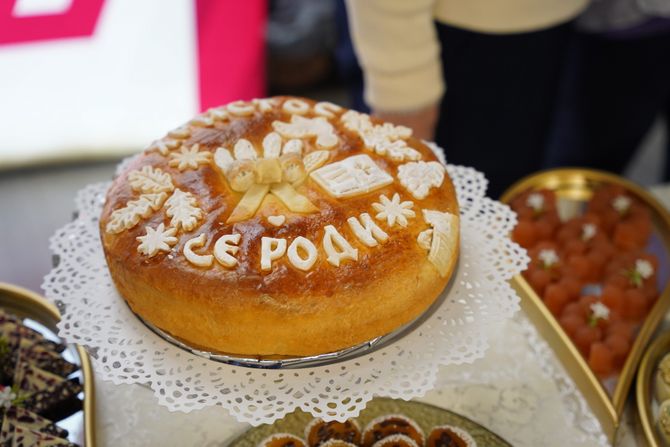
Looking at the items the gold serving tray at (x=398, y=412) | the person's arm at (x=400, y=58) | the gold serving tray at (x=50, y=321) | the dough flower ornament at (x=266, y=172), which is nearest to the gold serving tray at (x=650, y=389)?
the gold serving tray at (x=398, y=412)

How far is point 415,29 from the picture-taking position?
1.46 metres

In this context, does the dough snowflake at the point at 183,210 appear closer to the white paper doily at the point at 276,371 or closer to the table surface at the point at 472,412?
the white paper doily at the point at 276,371

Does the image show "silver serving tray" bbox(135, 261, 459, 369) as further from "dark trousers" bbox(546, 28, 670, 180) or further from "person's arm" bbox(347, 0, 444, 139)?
"dark trousers" bbox(546, 28, 670, 180)

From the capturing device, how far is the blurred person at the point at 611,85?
173 centimetres

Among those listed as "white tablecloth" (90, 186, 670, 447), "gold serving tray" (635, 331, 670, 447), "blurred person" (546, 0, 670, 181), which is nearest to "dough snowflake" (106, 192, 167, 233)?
"white tablecloth" (90, 186, 670, 447)

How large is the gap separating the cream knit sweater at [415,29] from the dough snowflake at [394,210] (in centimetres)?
50

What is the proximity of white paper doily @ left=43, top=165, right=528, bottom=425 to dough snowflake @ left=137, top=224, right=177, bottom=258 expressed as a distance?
0.11m

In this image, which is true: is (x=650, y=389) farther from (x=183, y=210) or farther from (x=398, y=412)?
(x=183, y=210)

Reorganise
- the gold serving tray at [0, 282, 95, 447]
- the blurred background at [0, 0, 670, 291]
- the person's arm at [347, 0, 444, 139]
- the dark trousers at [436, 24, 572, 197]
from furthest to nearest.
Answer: the blurred background at [0, 0, 670, 291]
the dark trousers at [436, 24, 572, 197]
the person's arm at [347, 0, 444, 139]
the gold serving tray at [0, 282, 95, 447]

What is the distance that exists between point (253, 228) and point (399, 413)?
34cm

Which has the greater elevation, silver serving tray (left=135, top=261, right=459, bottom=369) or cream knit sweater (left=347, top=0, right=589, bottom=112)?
cream knit sweater (left=347, top=0, right=589, bottom=112)

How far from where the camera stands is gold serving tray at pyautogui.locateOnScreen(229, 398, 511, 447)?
1.04 metres

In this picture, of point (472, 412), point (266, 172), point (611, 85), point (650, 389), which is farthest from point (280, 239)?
point (611, 85)

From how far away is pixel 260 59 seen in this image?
2945mm
